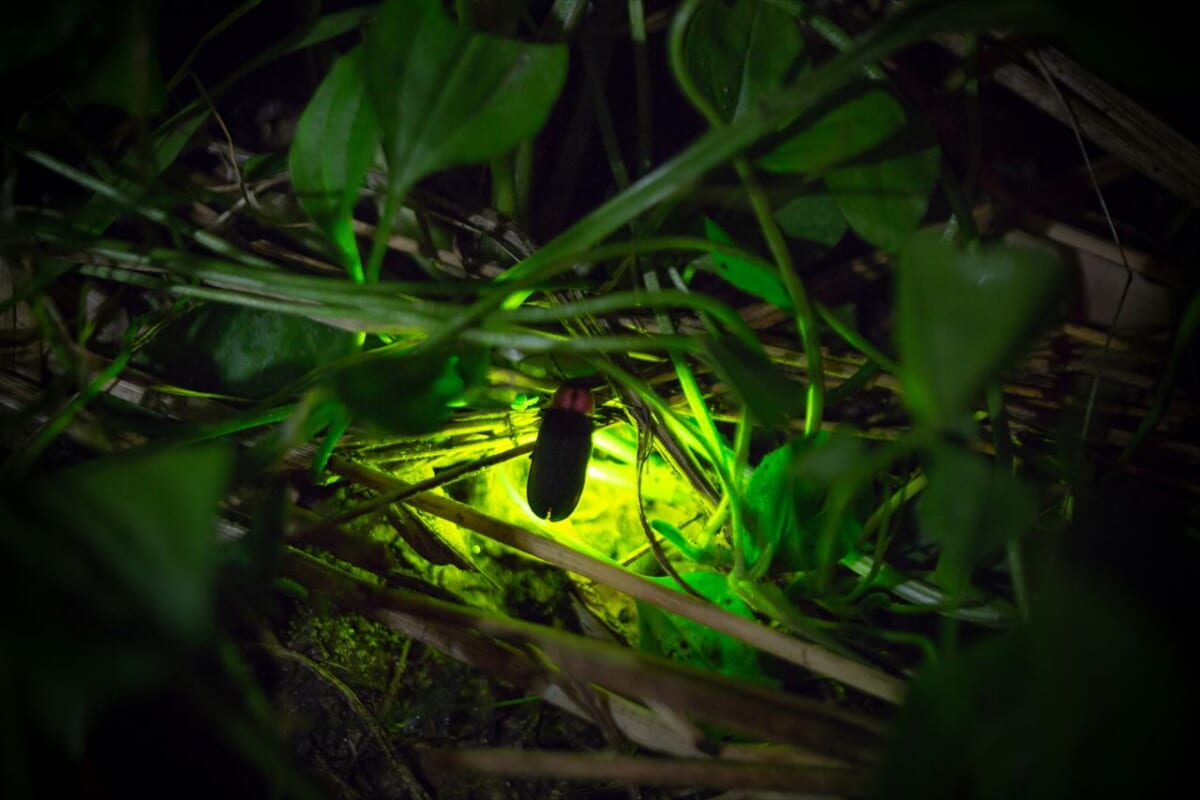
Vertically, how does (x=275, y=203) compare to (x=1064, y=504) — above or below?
above

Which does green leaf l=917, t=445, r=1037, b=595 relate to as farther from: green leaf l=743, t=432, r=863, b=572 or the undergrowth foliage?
green leaf l=743, t=432, r=863, b=572

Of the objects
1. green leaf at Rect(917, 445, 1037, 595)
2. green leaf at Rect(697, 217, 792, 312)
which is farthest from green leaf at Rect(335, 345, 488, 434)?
green leaf at Rect(917, 445, 1037, 595)

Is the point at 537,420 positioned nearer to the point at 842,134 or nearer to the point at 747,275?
the point at 747,275

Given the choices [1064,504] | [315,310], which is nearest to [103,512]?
[315,310]

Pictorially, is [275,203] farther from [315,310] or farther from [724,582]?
[724,582]

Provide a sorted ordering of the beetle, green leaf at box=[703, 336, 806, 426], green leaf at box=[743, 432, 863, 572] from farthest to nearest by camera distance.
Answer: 1. the beetle
2. green leaf at box=[743, 432, 863, 572]
3. green leaf at box=[703, 336, 806, 426]
